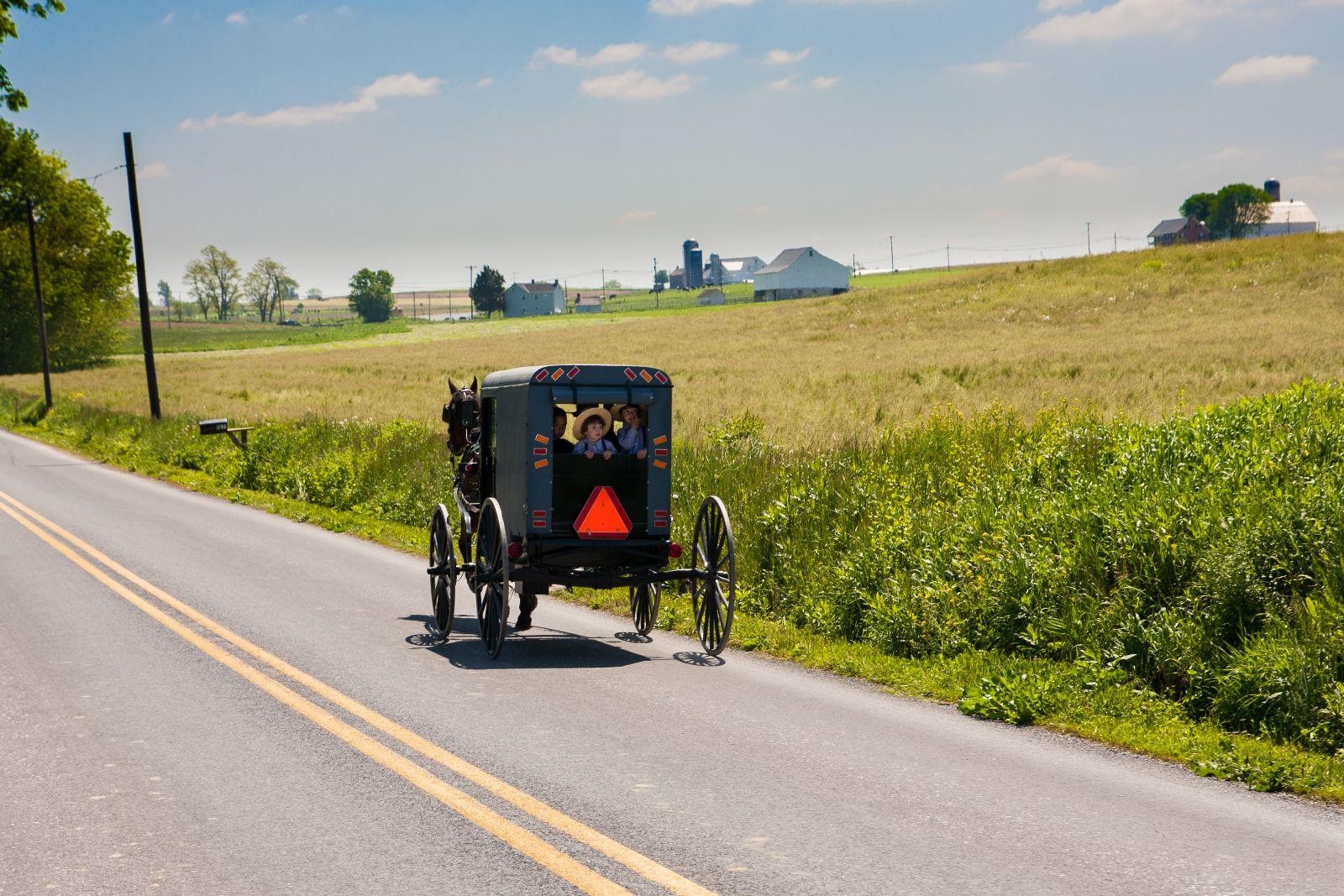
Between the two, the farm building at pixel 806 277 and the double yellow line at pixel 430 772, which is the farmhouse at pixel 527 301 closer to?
the farm building at pixel 806 277

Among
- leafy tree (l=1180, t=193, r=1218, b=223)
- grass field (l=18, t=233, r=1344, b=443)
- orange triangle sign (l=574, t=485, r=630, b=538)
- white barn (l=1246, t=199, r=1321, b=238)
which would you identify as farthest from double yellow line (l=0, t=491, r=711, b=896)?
white barn (l=1246, t=199, r=1321, b=238)

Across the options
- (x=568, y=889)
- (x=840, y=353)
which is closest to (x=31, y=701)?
(x=568, y=889)

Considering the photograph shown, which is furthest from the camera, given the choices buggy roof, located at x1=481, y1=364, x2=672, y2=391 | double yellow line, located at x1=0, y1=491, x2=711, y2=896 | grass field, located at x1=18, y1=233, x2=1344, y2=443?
grass field, located at x1=18, y1=233, x2=1344, y2=443

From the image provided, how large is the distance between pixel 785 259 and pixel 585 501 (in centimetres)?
16025

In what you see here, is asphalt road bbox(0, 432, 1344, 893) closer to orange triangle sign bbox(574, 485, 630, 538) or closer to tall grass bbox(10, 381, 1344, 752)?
orange triangle sign bbox(574, 485, 630, 538)

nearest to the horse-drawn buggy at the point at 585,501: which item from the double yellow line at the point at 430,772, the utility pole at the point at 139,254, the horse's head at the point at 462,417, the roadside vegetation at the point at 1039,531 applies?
the horse's head at the point at 462,417

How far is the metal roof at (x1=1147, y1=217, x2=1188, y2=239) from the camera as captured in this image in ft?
538

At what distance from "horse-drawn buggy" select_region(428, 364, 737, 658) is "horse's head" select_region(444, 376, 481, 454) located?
56 centimetres

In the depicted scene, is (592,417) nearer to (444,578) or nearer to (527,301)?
(444,578)

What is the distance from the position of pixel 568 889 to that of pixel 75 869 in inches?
82.0

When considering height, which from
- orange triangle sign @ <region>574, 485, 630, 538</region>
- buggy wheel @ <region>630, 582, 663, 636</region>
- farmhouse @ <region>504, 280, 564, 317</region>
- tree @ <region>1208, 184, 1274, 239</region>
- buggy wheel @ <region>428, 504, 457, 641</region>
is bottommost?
buggy wheel @ <region>630, 582, 663, 636</region>

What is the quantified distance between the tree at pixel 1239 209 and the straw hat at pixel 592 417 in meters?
157

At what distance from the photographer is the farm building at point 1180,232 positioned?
150375mm

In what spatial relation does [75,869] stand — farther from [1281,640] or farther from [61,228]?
[61,228]
